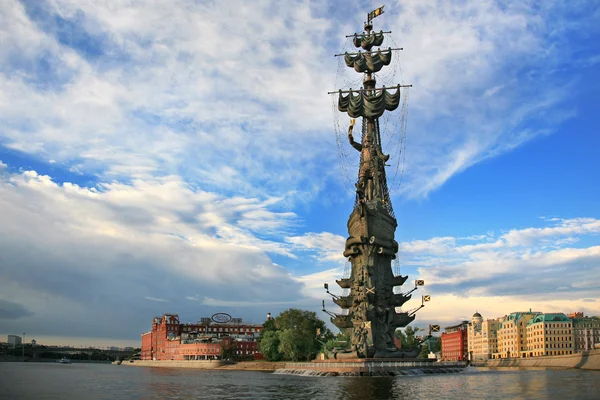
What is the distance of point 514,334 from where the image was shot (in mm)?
A: 185875

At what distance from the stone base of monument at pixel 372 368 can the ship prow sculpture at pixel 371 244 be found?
5386 millimetres

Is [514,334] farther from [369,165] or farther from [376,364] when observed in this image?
[376,364]

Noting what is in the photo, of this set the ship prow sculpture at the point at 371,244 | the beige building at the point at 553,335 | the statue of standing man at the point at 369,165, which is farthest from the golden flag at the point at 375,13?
the beige building at the point at 553,335

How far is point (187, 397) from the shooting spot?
166 feet

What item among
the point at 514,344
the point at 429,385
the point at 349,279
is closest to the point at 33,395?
the point at 429,385

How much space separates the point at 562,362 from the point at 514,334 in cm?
7644

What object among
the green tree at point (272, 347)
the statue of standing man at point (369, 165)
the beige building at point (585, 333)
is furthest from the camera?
the beige building at point (585, 333)

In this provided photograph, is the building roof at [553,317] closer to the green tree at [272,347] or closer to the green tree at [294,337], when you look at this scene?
the green tree at [294,337]

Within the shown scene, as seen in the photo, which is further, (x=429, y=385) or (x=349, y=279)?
(x=349, y=279)

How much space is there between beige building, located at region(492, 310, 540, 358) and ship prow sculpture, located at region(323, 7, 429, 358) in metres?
92.0

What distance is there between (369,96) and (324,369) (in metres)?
53.1

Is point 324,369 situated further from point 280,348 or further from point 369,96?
point 369,96

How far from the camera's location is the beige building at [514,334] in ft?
595

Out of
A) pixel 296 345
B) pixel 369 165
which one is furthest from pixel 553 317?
pixel 369 165
